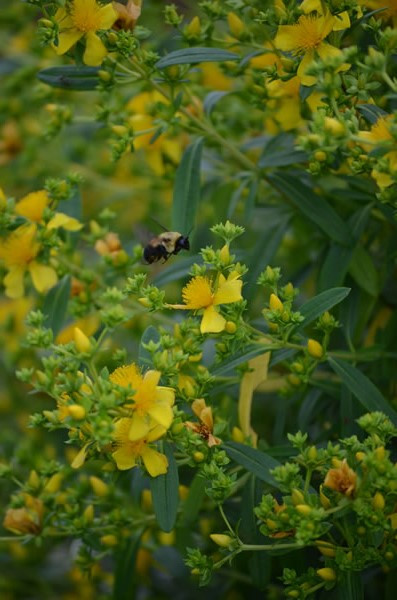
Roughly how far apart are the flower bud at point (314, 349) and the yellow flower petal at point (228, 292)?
0.18m

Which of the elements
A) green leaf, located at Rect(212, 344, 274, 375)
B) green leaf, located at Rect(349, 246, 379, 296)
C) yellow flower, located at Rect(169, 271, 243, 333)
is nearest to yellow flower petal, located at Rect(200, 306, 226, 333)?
yellow flower, located at Rect(169, 271, 243, 333)

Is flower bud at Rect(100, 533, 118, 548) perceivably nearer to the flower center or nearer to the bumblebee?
the bumblebee

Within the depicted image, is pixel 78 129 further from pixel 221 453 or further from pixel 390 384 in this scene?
pixel 221 453

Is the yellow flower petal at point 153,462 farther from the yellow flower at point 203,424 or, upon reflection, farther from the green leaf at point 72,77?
the green leaf at point 72,77

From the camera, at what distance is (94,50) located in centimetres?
129

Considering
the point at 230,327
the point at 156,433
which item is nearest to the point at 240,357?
the point at 230,327

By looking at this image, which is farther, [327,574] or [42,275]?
[42,275]

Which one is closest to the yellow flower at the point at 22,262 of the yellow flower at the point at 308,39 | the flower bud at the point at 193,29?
the flower bud at the point at 193,29

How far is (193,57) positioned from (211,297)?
44 centimetres

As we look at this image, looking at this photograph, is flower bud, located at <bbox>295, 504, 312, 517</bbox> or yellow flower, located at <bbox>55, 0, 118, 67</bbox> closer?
flower bud, located at <bbox>295, 504, 312, 517</bbox>

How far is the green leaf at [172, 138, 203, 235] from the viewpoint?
1450 millimetres

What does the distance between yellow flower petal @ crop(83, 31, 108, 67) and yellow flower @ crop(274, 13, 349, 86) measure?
0.27 metres

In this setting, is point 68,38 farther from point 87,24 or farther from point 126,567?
point 126,567

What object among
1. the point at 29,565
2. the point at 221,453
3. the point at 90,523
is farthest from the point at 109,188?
the point at 221,453
